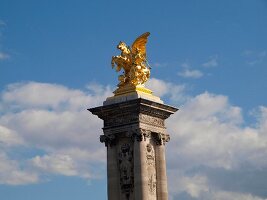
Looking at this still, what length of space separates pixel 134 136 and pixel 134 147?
1.60 ft

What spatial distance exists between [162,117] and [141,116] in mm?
1606

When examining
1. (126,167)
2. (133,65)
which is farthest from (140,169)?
(133,65)

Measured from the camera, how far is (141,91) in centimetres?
3241

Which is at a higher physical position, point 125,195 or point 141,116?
point 141,116

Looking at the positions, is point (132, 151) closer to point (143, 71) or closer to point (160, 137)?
point (160, 137)

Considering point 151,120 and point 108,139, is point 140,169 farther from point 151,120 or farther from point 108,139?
point 151,120

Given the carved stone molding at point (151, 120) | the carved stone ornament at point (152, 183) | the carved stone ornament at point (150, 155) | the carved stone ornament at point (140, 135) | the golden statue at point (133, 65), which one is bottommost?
the carved stone ornament at point (152, 183)

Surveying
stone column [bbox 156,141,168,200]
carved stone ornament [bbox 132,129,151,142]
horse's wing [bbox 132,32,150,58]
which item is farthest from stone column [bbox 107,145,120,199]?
horse's wing [bbox 132,32,150,58]

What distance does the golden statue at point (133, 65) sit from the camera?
3273 cm

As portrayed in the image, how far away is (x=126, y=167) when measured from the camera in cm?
3148

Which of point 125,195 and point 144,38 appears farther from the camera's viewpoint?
point 144,38

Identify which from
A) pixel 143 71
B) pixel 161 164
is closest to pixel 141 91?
pixel 143 71

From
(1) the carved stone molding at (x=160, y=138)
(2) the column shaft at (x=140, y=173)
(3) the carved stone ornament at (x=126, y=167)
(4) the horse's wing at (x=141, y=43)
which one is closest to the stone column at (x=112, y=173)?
(3) the carved stone ornament at (x=126, y=167)

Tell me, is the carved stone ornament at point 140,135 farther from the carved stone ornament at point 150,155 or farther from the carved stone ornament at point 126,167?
the carved stone ornament at point 126,167
